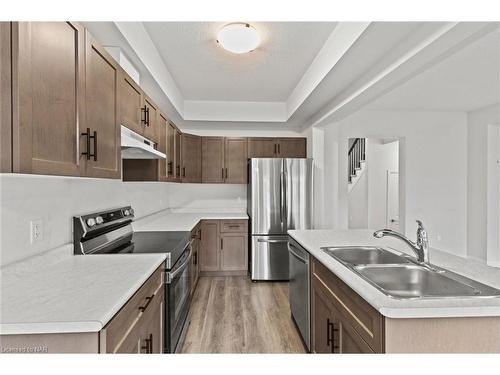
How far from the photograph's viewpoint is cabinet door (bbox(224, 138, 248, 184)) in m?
4.86

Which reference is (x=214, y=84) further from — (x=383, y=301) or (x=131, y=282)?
(x=383, y=301)

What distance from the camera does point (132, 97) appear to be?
7.14ft

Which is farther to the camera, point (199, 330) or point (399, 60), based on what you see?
point (199, 330)

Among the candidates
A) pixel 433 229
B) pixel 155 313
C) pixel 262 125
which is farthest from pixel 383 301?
pixel 433 229

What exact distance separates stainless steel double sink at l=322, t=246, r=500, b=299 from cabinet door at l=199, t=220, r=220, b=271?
2.53 metres

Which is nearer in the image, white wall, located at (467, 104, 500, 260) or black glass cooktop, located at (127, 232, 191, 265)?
black glass cooktop, located at (127, 232, 191, 265)

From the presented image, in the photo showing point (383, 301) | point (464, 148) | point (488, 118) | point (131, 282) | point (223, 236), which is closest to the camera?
point (383, 301)

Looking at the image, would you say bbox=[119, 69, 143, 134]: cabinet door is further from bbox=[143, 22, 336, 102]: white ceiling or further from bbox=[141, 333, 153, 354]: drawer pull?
bbox=[141, 333, 153, 354]: drawer pull

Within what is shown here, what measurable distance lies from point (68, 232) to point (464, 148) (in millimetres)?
5699

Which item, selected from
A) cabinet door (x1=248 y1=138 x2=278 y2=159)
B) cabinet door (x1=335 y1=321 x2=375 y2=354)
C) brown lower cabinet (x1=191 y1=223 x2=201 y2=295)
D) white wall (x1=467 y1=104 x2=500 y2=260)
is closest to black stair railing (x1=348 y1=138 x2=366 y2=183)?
white wall (x1=467 y1=104 x2=500 y2=260)

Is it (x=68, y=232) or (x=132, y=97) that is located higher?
(x=132, y=97)

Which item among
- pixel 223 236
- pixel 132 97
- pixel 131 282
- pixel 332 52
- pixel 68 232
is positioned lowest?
pixel 223 236

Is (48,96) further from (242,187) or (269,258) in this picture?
(242,187)

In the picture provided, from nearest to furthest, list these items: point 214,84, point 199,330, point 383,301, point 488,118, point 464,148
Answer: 1. point 383,301
2. point 199,330
3. point 214,84
4. point 488,118
5. point 464,148
